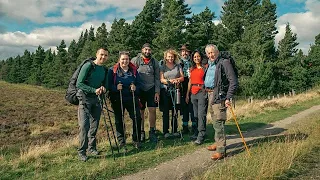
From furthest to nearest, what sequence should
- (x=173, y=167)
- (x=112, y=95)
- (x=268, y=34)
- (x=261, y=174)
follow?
(x=268, y=34) → (x=112, y=95) → (x=173, y=167) → (x=261, y=174)

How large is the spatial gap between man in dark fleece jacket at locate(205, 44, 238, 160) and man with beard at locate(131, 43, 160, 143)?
72.6 inches

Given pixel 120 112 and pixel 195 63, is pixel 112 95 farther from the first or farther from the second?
pixel 195 63

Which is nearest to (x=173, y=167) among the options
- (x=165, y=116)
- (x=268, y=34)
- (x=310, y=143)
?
(x=165, y=116)

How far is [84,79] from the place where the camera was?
6.14 m

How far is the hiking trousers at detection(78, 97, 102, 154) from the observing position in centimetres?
621

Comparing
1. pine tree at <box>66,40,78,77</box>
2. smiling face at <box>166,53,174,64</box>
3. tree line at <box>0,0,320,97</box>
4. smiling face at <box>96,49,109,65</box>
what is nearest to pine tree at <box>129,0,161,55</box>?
tree line at <box>0,0,320,97</box>

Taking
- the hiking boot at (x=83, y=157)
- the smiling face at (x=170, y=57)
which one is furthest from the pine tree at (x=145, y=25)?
the hiking boot at (x=83, y=157)

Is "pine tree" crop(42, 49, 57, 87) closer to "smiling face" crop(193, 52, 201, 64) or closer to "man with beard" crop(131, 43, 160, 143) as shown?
"man with beard" crop(131, 43, 160, 143)

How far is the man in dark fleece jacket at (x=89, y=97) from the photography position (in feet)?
20.2

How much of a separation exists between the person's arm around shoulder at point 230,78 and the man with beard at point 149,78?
2.25m

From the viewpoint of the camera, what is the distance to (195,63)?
7.52m

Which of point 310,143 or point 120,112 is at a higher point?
point 120,112

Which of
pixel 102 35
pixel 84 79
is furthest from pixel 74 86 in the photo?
pixel 102 35

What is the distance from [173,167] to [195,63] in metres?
2.83
